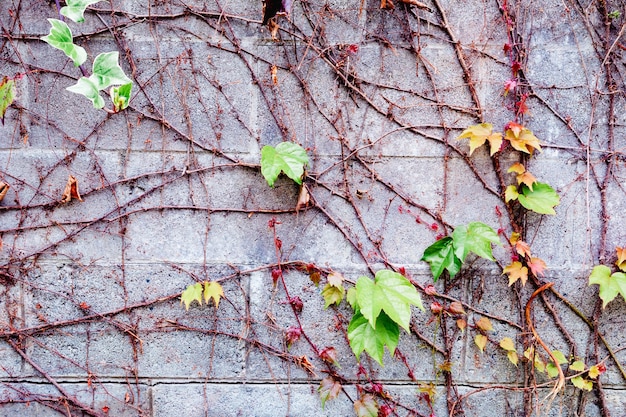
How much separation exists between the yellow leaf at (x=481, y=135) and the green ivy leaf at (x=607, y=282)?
26.1 inches

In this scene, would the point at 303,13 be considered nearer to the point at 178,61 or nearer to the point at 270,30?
the point at 270,30

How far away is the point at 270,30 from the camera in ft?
6.93

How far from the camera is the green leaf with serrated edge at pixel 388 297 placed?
76.6 inches

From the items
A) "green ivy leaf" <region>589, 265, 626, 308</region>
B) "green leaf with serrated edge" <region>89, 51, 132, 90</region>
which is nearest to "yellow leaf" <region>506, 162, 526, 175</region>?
"green ivy leaf" <region>589, 265, 626, 308</region>

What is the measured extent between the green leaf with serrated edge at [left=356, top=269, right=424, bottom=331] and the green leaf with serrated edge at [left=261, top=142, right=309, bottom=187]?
499 mm

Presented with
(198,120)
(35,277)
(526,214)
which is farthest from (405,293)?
(35,277)

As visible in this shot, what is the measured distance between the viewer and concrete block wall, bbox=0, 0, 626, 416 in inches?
84.6

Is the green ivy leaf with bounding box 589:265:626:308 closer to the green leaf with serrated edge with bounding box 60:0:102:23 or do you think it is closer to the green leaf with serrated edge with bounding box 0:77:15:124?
the green leaf with serrated edge with bounding box 60:0:102:23

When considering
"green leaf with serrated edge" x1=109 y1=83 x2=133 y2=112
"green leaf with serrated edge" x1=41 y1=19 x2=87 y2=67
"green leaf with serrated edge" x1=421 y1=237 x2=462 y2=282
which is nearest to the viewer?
"green leaf with serrated edge" x1=41 y1=19 x2=87 y2=67

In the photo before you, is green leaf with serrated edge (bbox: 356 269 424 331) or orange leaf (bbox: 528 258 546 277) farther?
orange leaf (bbox: 528 258 546 277)

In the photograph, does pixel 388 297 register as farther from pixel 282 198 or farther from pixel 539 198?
pixel 539 198

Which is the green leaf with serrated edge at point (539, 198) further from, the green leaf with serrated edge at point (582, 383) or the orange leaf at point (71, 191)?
the orange leaf at point (71, 191)

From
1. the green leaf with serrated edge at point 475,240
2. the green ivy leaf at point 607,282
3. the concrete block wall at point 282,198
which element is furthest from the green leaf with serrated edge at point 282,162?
the green ivy leaf at point 607,282

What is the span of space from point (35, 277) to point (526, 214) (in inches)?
83.0
